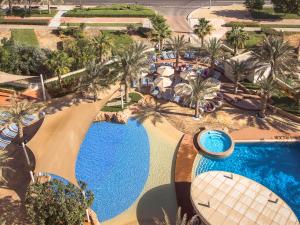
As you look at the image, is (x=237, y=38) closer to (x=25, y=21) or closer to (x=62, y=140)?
(x=62, y=140)

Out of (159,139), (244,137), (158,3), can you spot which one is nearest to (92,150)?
(159,139)

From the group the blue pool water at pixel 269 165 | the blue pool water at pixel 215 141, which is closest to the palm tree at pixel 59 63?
the blue pool water at pixel 215 141

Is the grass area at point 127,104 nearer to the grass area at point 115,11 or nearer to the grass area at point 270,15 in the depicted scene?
the grass area at point 115,11

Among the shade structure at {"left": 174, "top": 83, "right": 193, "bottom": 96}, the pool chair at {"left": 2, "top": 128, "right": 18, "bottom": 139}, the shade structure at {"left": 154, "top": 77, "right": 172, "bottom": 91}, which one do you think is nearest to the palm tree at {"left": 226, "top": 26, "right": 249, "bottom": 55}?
the shade structure at {"left": 154, "top": 77, "right": 172, "bottom": 91}

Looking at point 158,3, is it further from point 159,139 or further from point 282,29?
point 159,139

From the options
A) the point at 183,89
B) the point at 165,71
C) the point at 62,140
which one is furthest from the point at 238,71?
the point at 62,140
